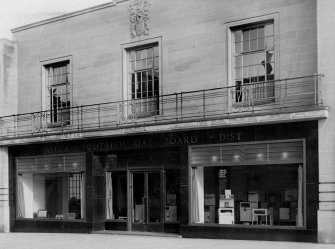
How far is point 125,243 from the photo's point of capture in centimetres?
1567

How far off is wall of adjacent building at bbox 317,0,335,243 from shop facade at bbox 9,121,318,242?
0.85 feet

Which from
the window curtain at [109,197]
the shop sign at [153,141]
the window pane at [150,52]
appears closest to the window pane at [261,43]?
the shop sign at [153,141]

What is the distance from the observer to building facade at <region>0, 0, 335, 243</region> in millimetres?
15320

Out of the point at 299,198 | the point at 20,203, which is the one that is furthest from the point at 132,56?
the point at 299,198

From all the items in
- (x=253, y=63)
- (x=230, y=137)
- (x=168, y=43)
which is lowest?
(x=230, y=137)

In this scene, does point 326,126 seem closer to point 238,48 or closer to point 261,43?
point 261,43

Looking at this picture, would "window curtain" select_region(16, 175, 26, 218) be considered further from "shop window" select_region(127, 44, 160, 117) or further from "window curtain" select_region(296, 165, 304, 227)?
"window curtain" select_region(296, 165, 304, 227)

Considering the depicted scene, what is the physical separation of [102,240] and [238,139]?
5.17m

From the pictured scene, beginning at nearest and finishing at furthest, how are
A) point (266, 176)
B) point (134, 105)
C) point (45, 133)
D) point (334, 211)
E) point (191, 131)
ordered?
point (334, 211), point (266, 176), point (191, 131), point (134, 105), point (45, 133)

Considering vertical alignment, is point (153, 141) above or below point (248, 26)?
below

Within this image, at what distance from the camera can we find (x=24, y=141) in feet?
68.1

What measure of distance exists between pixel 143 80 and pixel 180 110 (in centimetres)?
208

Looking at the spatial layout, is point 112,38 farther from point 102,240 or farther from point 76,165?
point 102,240

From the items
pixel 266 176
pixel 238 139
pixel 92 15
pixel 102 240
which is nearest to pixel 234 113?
pixel 238 139
